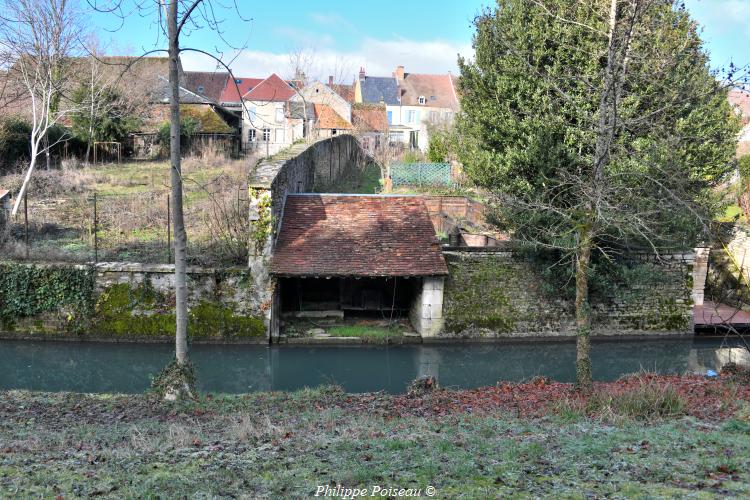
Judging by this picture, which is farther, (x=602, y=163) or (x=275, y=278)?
(x=275, y=278)

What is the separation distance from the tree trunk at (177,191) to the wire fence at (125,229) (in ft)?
13.9

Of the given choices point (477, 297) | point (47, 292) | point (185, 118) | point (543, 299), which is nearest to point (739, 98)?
point (543, 299)

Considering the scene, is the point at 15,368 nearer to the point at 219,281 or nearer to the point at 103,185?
the point at 219,281

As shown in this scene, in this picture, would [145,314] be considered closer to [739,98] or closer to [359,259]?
[359,259]

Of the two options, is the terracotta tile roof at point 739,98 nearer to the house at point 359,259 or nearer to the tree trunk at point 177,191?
the house at point 359,259

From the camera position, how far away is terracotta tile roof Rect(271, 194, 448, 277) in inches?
575

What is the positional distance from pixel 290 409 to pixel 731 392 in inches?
257

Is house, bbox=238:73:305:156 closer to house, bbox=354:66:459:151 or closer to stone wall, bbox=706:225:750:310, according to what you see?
house, bbox=354:66:459:151

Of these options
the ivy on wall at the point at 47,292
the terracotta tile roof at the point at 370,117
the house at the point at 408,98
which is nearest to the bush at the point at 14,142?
the ivy on wall at the point at 47,292

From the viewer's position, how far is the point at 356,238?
15422 mm

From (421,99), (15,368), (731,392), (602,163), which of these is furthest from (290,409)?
(421,99)

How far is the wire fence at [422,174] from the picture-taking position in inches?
1121

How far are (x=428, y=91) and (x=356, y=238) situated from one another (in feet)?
151

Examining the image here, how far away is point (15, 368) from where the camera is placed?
13031 millimetres
